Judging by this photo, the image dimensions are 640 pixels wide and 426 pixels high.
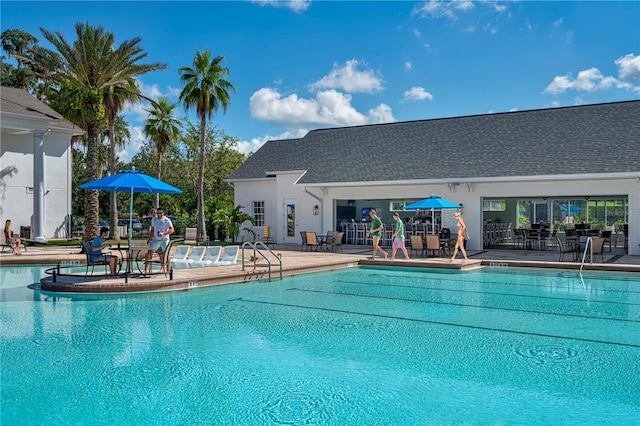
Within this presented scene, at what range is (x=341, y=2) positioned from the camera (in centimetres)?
1922

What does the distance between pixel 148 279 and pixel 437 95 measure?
17.7 metres

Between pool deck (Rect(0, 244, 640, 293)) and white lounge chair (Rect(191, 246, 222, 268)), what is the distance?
970 millimetres

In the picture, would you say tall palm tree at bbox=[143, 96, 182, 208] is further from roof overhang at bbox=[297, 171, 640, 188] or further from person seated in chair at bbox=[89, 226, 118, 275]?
person seated in chair at bbox=[89, 226, 118, 275]

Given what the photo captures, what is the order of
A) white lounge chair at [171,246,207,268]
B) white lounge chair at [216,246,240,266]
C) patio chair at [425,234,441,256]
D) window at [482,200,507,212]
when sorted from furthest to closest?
1. window at [482,200,507,212]
2. patio chair at [425,234,441,256]
3. white lounge chair at [171,246,207,268]
4. white lounge chair at [216,246,240,266]

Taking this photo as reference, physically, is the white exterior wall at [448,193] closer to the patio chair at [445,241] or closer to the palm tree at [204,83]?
the patio chair at [445,241]

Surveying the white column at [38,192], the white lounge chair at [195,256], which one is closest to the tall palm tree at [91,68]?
the white column at [38,192]

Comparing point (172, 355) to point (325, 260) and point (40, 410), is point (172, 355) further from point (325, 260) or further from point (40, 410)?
point (325, 260)

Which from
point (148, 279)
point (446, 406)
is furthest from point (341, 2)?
point (446, 406)

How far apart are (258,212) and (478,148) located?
11406mm

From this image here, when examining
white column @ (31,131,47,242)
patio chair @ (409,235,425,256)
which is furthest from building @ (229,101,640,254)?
white column @ (31,131,47,242)

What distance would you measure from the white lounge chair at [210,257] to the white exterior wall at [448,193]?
8.28 meters

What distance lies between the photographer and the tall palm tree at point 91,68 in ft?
Result: 66.3

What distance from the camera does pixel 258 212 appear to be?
89.4 feet

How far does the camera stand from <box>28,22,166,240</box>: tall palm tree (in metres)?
20.2
